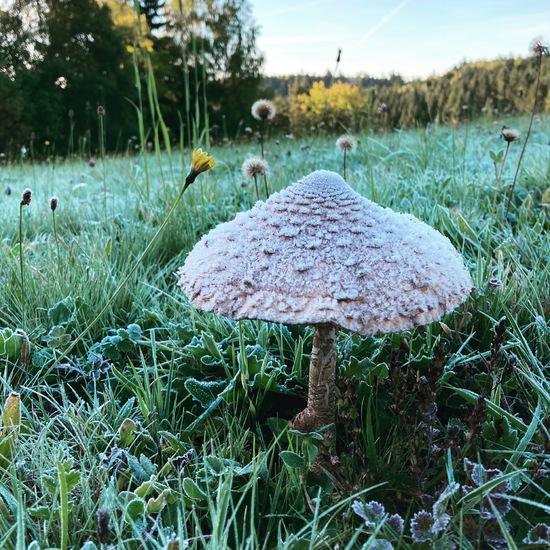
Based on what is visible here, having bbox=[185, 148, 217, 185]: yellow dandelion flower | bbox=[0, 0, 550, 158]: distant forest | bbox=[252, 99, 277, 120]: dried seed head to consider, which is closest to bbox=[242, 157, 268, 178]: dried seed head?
bbox=[252, 99, 277, 120]: dried seed head

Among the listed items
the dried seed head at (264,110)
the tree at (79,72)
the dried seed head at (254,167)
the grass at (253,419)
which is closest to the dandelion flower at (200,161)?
the grass at (253,419)

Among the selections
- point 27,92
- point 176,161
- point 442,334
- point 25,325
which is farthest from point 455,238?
point 27,92

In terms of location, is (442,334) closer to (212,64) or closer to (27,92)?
(27,92)

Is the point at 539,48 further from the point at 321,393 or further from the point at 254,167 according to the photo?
the point at 321,393

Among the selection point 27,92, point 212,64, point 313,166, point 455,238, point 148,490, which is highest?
point 212,64

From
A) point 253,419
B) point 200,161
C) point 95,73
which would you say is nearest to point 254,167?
point 200,161

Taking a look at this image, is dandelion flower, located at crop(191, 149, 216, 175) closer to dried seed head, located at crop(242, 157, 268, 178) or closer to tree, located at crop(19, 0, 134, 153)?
dried seed head, located at crop(242, 157, 268, 178)

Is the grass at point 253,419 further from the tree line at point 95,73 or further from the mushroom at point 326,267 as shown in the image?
the tree line at point 95,73
